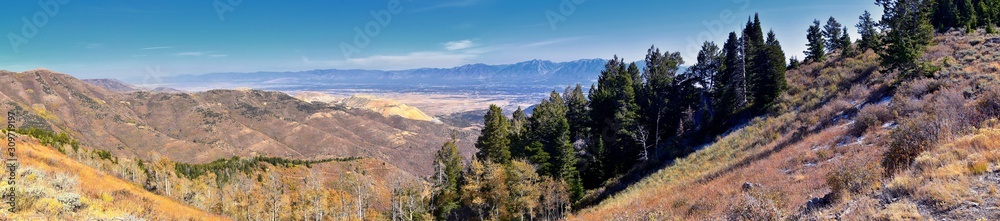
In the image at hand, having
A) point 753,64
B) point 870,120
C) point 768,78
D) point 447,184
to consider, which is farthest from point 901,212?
point 447,184

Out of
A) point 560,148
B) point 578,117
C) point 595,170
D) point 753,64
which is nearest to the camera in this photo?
point 560,148

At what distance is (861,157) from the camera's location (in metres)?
13.2

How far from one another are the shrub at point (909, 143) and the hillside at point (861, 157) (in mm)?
41

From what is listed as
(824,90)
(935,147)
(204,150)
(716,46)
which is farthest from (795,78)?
(204,150)

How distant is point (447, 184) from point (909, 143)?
1919 inches

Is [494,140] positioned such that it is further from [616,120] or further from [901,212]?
[901,212]

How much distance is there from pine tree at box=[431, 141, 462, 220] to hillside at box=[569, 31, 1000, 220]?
94.6 feet

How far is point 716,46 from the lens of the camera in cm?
5116

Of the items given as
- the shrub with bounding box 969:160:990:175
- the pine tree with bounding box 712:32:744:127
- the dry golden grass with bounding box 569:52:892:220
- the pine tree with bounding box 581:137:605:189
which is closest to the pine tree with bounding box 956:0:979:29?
the dry golden grass with bounding box 569:52:892:220

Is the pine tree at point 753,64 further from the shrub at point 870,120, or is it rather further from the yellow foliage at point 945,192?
the yellow foliage at point 945,192

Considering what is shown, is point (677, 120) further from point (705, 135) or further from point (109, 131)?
point (109, 131)

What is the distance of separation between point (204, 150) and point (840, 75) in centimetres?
20070

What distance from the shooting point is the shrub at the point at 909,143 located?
33.6 feet

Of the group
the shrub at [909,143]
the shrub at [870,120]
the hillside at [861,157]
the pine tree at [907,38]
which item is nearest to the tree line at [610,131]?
the hillside at [861,157]
